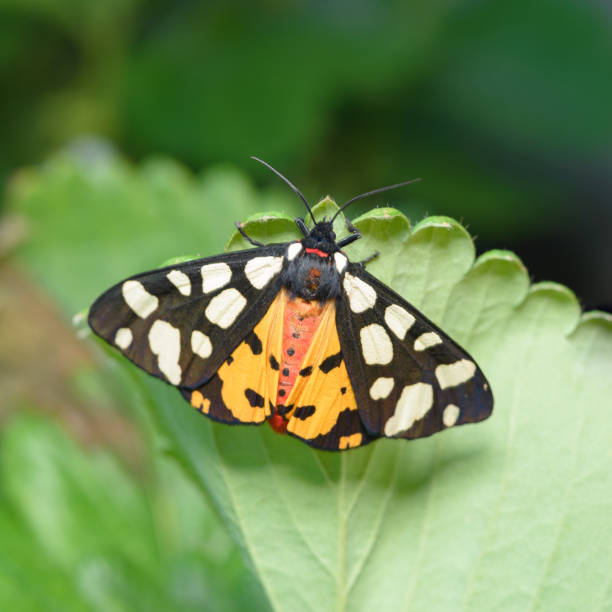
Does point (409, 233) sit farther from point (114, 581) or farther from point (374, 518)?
point (114, 581)

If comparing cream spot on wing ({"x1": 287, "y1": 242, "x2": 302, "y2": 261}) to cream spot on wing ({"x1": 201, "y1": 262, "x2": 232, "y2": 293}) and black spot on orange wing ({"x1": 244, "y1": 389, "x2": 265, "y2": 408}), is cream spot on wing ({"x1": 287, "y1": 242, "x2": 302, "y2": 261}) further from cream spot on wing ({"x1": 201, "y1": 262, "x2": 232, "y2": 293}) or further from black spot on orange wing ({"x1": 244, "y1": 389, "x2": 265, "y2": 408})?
black spot on orange wing ({"x1": 244, "y1": 389, "x2": 265, "y2": 408})

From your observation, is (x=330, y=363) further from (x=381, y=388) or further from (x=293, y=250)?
(x=293, y=250)

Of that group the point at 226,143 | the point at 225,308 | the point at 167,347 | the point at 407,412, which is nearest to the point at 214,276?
the point at 225,308

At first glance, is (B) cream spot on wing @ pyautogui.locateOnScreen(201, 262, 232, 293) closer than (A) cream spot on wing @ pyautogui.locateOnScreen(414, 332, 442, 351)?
No

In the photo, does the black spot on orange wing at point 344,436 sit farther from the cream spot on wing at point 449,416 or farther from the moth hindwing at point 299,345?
the cream spot on wing at point 449,416


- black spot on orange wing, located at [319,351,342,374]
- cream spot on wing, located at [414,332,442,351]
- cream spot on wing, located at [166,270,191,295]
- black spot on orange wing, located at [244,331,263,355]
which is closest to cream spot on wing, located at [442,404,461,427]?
cream spot on wing, located at [414,332,442,351]

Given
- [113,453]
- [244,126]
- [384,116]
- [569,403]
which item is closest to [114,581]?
[113,453]
